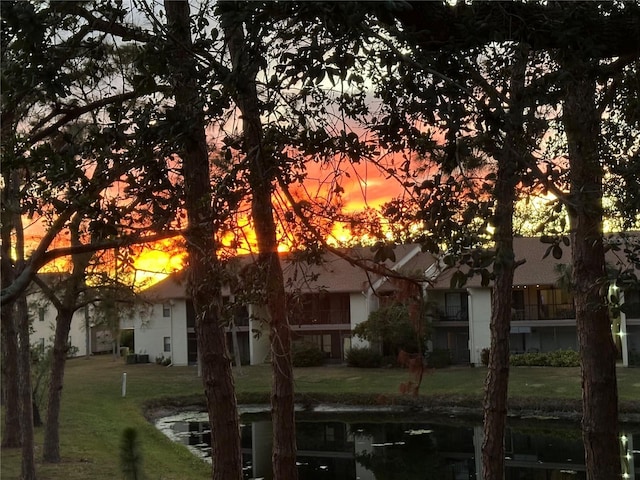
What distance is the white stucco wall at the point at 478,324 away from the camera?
133ft

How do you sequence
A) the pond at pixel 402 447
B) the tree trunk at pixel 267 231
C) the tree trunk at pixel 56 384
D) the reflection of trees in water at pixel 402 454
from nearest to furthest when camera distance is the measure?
1. the tree trunk at pixel 267 231
2. the tree trunk at pixel 56 384
3. the pond at pixel 402 447
4. the reflection of trees in water at pixel 402 454

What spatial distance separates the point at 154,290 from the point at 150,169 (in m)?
47.3

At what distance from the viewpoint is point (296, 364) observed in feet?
142

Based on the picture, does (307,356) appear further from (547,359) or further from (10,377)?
(10,377)

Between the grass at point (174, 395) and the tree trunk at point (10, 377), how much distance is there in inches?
33.3

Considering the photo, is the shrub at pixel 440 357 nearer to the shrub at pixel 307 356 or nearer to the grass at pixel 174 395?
the grass at pixel 174 395

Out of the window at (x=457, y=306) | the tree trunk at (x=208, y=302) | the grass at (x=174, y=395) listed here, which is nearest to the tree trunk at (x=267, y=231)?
the tree trunk at (x=208, y=302)

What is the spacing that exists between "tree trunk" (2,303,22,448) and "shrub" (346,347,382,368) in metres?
22.5

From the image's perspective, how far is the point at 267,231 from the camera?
28.0 feet

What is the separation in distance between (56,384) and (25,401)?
7.24 ft

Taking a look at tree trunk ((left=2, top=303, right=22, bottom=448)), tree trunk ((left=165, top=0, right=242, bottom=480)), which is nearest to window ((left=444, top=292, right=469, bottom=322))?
tree trunk ((left=2, top=303, right=22, bottom=448))

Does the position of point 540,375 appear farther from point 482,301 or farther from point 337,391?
point 337,391

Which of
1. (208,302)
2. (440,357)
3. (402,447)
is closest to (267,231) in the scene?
(208,302)

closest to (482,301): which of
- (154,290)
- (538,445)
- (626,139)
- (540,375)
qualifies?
(540,375)
